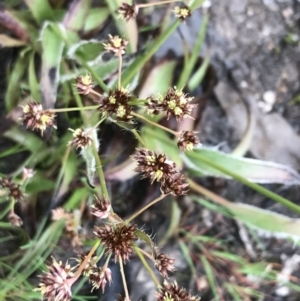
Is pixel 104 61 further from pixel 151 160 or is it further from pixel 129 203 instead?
pixel 151 160

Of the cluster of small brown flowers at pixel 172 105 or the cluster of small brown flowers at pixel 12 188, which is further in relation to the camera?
the cluster of small brown flowers at pixel 12 188

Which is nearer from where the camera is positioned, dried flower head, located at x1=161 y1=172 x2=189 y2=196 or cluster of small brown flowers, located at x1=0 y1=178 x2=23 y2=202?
dried flower head, located at x1=161 y1=172 x2=189 y2=196

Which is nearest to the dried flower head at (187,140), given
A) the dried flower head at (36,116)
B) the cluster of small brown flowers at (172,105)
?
the cluster of small brown flowers at (172,105)

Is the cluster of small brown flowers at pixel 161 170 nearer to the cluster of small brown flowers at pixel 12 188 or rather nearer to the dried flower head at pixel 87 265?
the dried flower head at pixel 87 265

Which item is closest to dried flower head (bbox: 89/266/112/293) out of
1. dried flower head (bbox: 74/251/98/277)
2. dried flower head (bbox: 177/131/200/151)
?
dried flower head (bbox: 74/251/98/277)

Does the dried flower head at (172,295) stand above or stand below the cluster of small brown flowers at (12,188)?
below

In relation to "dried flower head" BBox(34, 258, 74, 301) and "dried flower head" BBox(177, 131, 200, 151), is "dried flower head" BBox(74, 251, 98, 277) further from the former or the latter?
"dried flower head" BBox(177, 131, 200, 151)
